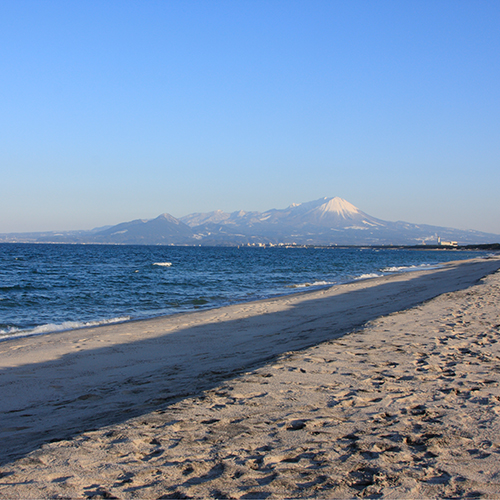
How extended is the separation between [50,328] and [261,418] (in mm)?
10533

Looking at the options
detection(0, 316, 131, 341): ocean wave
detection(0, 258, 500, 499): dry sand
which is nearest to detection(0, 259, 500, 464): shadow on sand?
detection(0, 258, 500, 499): dry sand

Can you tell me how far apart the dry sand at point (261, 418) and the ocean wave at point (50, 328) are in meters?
2.22

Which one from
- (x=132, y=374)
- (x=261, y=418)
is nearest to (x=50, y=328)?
(x=132, y=374)

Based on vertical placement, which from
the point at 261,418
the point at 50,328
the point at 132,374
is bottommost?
the point at 50,328

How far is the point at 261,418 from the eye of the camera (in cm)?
426

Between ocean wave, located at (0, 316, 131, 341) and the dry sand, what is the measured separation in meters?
2.22

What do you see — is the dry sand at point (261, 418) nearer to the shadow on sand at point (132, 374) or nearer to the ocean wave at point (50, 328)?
the shadow on sand at point (132, 374)

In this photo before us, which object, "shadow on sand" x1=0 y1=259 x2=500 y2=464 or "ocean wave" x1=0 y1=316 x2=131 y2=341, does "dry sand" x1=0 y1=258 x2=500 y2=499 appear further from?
"ocean wave" x1=0 y1=316 x2=131 y2=341

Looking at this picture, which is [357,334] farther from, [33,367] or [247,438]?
[33,367]

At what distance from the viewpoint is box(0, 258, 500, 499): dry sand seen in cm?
306

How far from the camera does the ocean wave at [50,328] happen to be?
11.7m

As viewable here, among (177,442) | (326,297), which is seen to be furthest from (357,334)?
(326,297)

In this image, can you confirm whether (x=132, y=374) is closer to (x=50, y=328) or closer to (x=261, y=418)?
(x=261, y=418)

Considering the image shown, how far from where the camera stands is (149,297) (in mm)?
19938
